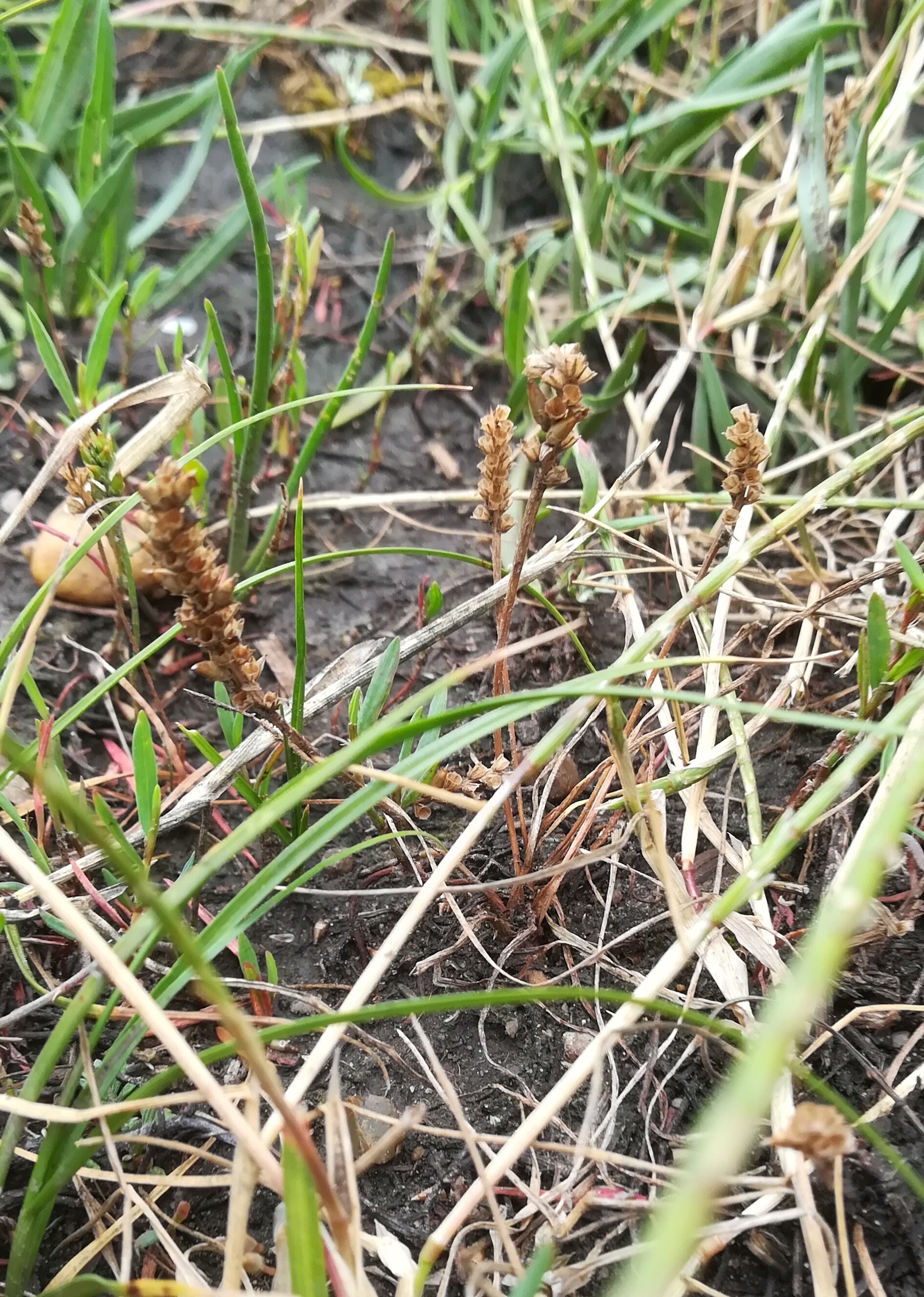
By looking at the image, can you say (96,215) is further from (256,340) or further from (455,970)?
(455,970)

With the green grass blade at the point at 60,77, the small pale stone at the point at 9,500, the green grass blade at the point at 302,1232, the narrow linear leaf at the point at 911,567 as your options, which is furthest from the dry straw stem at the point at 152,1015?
the green grass blade at the point at 60,77

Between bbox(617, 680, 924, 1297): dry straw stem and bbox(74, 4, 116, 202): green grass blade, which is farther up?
bbox(74, 4, 116, 202): green grass blade

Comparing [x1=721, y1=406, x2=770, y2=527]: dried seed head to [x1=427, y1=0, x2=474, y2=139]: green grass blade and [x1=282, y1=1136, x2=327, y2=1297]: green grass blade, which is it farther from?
[x1=427, y1=0, x2=474, y2=139]: green grass blade

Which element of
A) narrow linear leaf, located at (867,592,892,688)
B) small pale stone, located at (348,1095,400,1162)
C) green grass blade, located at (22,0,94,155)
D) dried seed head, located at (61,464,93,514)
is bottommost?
small pale stone, located at (348,1095,400,1162)

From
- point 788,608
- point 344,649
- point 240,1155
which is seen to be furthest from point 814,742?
point 240,1155

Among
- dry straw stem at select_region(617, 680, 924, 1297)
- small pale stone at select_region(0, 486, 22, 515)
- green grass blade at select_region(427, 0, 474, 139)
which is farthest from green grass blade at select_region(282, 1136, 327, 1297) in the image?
green grass blade at select_region(427, 0, 474, 139)

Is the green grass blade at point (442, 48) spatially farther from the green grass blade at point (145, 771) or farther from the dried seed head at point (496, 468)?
the green grass blade at point (145, 771)
